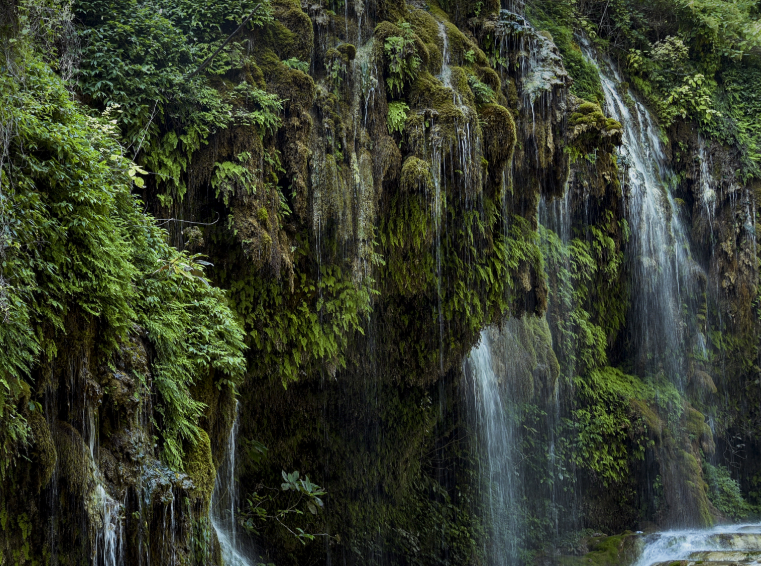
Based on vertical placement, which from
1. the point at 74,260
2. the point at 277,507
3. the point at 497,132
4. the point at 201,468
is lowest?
the point at 277,507

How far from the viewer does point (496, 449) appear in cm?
1184

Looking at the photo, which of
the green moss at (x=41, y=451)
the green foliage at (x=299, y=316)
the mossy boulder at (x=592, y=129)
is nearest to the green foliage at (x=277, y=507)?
the green foliage at (x=299, y=316)

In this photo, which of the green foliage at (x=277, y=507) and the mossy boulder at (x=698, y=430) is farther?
the mossy boulder at (x=698, y=430)

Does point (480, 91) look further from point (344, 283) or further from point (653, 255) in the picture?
point (653, 255)

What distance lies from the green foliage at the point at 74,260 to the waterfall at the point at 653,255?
12.0m

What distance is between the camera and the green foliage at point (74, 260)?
11.2ft

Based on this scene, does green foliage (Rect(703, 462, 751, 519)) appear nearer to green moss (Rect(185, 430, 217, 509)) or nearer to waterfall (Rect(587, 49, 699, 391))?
waterfall (Rect(587, 49, 699, 391))

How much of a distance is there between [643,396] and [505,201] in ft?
24.8

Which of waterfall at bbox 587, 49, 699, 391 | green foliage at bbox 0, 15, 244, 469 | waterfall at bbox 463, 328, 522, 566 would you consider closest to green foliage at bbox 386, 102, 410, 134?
green foliage at bbox 0, 15, 244, 469

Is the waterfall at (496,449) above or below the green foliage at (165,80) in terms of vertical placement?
below

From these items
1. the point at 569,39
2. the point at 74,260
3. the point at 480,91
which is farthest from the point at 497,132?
the point at 569,39

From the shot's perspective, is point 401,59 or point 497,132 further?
point 497,132

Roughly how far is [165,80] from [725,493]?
1527cm

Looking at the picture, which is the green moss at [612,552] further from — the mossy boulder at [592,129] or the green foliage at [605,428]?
the mossy boulder at [592,129]
